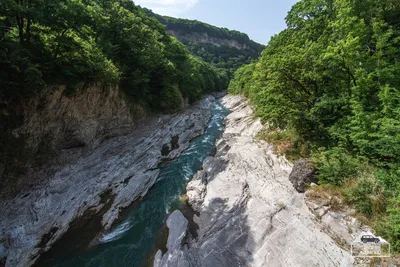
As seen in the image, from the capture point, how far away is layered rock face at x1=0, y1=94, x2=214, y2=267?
9.56m

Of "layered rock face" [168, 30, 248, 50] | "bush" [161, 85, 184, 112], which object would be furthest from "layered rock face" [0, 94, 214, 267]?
"layered rock face" [168, 30, 248, 50]

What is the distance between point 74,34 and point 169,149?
39.8ft

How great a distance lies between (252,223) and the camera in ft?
32.6

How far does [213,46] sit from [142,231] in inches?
5150

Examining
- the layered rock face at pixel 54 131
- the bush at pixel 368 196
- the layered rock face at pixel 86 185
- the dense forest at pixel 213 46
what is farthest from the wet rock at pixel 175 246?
the dense forest at pixel 213 46

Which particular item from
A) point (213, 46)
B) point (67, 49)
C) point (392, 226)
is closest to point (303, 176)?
point (392, 226)

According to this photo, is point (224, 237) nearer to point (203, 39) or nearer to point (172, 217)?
point (172, 217)

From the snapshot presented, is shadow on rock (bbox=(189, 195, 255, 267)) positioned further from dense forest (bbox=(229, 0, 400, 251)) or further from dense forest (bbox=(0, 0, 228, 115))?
dense forest (bbox=(0, 0, 228, 115))

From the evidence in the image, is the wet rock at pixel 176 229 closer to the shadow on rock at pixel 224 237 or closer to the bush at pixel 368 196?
the shadow on rock at pixel 224 237

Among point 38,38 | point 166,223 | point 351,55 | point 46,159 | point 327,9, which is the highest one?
point 327,9

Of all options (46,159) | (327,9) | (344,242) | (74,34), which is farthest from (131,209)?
(327,9)

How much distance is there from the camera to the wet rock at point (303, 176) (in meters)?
10.9

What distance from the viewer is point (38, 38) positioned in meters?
11.4

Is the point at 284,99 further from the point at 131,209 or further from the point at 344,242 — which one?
the point at 131,209
